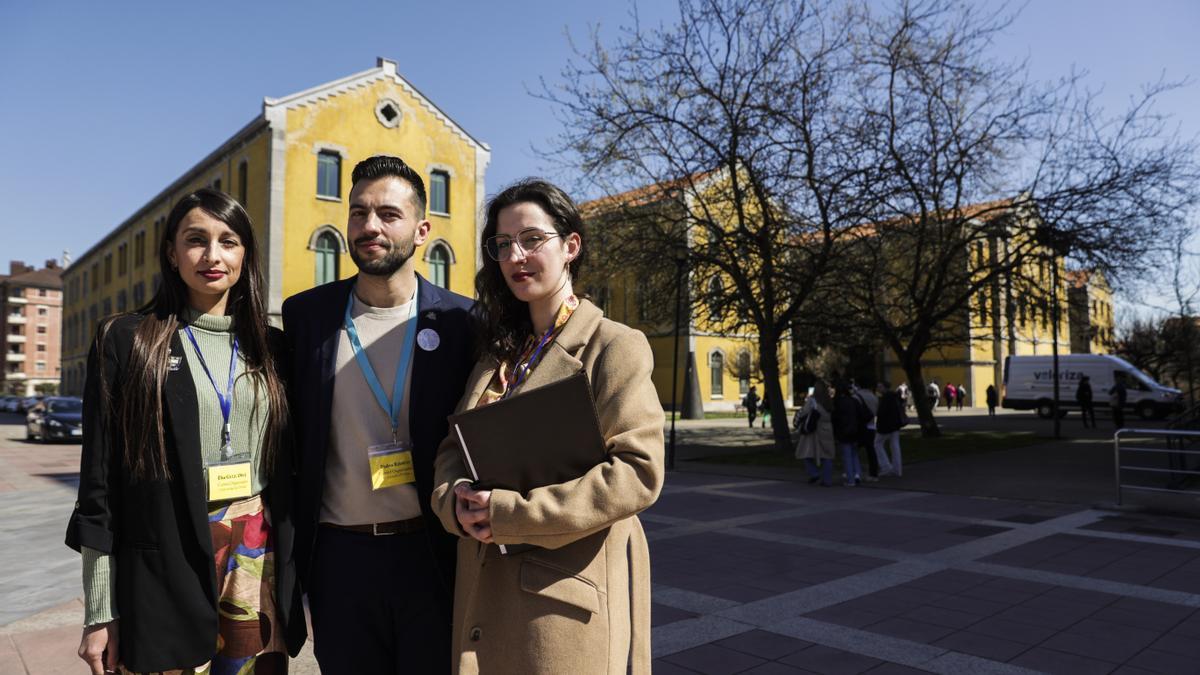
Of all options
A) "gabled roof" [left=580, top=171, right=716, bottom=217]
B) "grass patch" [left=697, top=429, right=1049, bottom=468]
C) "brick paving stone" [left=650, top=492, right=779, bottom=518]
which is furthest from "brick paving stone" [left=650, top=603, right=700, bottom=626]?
"gabled roof" [left=580, top=171, right=716, bottom=217]

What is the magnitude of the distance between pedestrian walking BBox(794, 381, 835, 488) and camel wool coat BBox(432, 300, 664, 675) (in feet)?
38.5

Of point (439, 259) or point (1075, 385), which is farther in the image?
point (1075, 385)

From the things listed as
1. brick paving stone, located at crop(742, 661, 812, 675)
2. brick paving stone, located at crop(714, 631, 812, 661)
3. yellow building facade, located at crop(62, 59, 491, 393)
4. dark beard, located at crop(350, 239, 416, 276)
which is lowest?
brick paving stone, located at crop(714, 631, 812, 661)

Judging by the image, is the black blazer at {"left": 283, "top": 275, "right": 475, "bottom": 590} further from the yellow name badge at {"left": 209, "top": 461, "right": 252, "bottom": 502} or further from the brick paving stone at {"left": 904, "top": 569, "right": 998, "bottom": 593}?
the brick paving stone at {"left": 904, "top": 569, "right": 998, "bottom": 593}

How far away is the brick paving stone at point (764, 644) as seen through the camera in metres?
4.62

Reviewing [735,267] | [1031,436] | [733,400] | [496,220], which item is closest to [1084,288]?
[1031,436]

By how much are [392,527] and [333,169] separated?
3005 cm

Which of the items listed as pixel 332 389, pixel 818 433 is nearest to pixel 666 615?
pixel 332 389

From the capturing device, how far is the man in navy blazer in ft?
7.34

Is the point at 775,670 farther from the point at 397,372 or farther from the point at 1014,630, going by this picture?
the point at 397,372

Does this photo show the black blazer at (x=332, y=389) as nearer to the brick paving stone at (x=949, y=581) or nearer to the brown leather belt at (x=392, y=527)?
the brown leather belt at (x=392, y=527)

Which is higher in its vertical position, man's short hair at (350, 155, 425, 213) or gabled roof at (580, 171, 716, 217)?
gabled roof at (580, 171, 716, 217)

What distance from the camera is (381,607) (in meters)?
2.23

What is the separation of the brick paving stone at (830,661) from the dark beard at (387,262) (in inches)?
133
